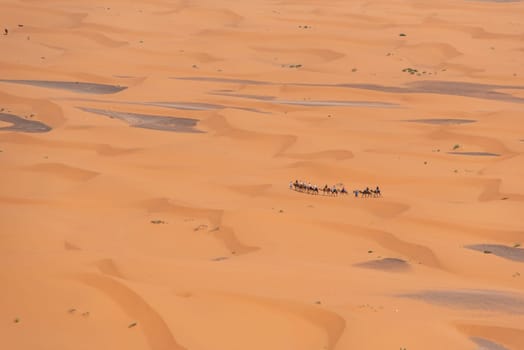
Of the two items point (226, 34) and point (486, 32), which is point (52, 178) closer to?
point (226, 34)

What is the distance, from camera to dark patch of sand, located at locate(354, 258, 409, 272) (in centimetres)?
1747

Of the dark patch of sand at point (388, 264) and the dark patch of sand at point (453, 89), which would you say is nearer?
the dark patch of sand at point (388, 264)

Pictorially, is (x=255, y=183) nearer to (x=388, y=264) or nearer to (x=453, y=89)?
(x=388, y=264)

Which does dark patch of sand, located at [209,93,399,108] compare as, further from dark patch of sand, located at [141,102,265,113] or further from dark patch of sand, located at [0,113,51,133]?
dark patch of sand, located at [0,113,51,133]

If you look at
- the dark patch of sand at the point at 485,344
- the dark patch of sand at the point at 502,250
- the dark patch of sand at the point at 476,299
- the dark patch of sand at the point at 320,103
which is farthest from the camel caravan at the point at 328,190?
the dark patch of sand at the point at 320,103

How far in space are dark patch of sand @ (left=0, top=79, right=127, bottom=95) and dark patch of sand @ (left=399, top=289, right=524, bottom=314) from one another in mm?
22271

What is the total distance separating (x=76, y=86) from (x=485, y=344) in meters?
26.1

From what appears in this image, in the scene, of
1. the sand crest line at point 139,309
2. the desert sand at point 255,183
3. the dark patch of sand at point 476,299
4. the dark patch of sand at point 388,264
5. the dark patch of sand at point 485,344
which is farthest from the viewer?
the dark patch of sand at point 388,264

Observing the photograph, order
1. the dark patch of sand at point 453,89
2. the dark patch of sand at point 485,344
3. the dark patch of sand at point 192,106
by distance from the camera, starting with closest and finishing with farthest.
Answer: the dark patch of sand at point 485,344 → the dark patch of sand at point 192,106 → the dark patch of sand at point 453,89

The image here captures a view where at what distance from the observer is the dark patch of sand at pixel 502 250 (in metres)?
18.7

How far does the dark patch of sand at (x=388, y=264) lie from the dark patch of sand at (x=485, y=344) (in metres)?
4.64

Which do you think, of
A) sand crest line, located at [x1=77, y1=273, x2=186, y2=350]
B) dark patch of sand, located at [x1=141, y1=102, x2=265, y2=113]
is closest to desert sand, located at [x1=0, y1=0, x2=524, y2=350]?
sand crest line, located at [x1=77, y1=273, x2=186, y2=350]

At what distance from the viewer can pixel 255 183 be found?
23.7 meters

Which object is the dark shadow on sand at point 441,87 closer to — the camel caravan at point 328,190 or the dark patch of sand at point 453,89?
the dark patch of sand at point 453,89
